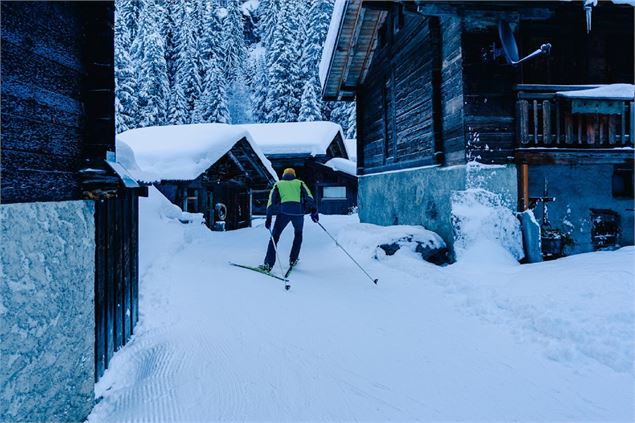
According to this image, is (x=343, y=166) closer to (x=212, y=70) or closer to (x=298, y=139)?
(x=298, y=139)

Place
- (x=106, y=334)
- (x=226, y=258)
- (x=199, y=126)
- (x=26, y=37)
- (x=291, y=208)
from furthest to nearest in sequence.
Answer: (x=199, y=126), (x=226, y=258), (x=291, y=208), (x=106, y=334), (x=26, y=37)

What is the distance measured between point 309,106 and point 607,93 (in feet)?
99.9

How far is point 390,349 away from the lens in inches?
148

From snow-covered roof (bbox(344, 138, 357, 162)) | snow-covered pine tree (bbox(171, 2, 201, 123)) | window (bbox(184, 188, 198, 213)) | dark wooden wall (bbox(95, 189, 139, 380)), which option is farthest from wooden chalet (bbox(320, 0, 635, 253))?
snow-covered pine tree (bbox(171, 2, 201, 123))

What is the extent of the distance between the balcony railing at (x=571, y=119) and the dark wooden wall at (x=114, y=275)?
6.60 m

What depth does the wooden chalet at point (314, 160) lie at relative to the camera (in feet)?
85.3

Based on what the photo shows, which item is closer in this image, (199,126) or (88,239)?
(88,239)

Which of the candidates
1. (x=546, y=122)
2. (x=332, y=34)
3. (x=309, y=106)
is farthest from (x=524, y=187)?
(x=309, y=106)

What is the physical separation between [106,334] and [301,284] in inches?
130

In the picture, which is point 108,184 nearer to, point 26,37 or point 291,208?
point 26,37

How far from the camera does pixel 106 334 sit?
3.52 meters

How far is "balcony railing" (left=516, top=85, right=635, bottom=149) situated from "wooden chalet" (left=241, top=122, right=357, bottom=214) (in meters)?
17.6

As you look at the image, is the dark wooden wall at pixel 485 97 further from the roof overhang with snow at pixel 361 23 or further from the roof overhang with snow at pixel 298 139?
the roof overhang with snow at pixel 298 139

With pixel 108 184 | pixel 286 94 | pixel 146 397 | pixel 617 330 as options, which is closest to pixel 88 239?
pixel 108 184
